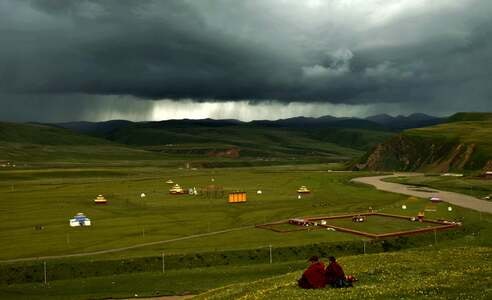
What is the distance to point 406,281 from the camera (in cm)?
3388

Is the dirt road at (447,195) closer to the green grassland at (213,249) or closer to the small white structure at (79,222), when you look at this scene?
the green grassland at (213,249)

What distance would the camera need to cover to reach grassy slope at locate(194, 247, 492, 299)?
1171 inches

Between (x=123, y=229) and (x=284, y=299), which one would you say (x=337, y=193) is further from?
(x=284, y=299)

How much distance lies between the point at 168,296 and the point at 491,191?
119 m

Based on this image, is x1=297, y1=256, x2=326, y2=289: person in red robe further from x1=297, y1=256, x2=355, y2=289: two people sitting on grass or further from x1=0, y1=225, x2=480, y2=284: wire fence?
x1=0, y1=225, x2=480, y2=284: wire fence

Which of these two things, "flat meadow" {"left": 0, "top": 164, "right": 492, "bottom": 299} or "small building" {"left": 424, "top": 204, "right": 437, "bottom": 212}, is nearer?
"flat meadow" {"left": 0, "top": 164, "right": 492, "bottom": 299}

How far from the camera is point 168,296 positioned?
53531 millimetres

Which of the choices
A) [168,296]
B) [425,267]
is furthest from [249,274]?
[425,267]

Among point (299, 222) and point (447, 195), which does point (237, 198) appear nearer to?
point (299, 222)

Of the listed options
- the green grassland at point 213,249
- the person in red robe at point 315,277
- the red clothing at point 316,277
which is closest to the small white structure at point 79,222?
the green grassland at point 213,249

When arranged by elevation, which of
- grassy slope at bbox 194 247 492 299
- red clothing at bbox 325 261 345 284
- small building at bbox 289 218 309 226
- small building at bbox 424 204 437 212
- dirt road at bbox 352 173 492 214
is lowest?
dirt road at bbox 352 173 492 214

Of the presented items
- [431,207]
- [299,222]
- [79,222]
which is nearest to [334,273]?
[299,222]

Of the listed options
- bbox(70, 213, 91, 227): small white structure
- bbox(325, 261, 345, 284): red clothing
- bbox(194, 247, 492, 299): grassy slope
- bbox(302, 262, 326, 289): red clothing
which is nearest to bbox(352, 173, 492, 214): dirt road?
bbox(194, 247, 492, 299): grassy slope

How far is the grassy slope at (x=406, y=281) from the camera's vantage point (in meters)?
29.7
